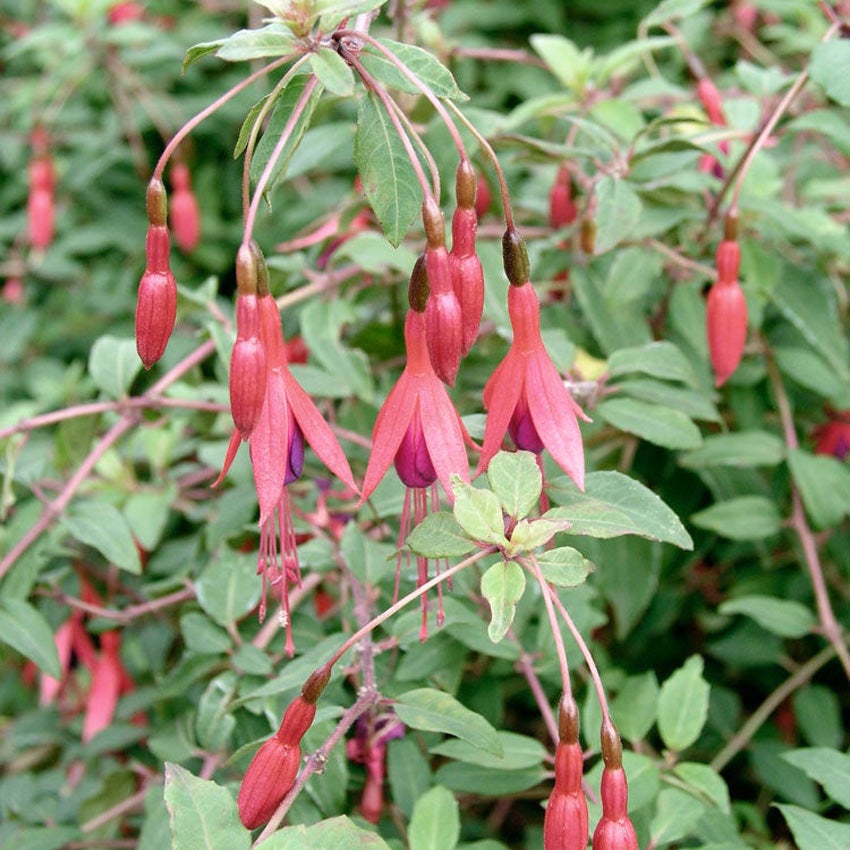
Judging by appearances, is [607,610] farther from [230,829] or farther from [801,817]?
[230,829]

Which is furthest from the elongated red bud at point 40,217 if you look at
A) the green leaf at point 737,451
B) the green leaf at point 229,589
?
the green leaf at point 737,451

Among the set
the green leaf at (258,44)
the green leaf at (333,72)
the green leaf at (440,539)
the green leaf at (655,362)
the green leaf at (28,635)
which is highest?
the green leaf at (258,44)

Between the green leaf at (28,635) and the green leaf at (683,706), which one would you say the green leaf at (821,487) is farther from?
the green leaf at (28,635)

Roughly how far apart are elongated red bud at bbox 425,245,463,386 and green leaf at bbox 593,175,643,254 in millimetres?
312

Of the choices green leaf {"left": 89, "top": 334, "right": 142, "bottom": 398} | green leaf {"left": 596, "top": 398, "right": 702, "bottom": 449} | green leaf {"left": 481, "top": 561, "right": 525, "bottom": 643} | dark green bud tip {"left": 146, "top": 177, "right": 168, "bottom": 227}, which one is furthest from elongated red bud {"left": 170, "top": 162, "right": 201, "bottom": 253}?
green leaf {"left": 481, "top": 561, "right": 525, "bottom": 643}

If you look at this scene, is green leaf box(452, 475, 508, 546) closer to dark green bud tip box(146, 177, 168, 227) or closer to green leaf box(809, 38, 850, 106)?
dark green bud tip box(146, 177, 168, 227)

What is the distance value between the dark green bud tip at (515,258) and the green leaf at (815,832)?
38 cm

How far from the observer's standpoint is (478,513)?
598 millimetres

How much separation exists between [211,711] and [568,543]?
1.05 ft

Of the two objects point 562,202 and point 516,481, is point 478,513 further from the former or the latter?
point 562,202

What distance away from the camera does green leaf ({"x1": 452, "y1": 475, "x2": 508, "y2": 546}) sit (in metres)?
0.59

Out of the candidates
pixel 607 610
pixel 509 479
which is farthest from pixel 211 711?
pixel 607 610

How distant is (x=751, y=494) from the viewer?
3.62 feet

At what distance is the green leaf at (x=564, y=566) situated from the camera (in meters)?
0.60
